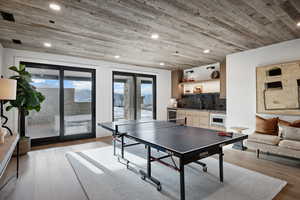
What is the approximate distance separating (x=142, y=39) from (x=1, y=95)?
8.80 feet

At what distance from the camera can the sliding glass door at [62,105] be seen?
15.1ft

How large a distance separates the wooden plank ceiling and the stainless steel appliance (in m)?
2.12

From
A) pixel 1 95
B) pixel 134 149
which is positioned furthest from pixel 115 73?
pixel 1 95

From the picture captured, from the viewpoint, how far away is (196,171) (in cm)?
279

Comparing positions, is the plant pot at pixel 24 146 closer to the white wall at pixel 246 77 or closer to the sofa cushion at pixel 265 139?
the sofa cushion at pixel 265 139

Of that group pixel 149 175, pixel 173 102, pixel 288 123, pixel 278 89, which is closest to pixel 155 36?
pixel 149 175

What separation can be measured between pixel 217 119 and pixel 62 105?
199 inches

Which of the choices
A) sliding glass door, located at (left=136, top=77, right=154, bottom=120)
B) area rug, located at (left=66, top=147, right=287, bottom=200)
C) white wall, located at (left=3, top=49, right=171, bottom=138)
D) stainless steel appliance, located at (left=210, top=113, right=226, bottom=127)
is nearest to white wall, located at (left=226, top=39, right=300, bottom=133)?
stainless steel appliance, located at (left=210, top=113, right=226, bottom=127)

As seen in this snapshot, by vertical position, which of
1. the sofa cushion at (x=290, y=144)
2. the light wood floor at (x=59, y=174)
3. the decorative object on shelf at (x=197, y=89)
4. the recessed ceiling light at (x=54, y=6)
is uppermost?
the recessed ceiling light at (x=54, y=6)

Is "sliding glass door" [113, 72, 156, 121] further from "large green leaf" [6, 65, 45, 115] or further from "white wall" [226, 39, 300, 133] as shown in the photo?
"white wall" [226, 39, 300, 133]

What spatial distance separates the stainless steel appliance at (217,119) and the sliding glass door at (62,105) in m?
4.09

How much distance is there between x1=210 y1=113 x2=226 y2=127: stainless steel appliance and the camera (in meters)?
5.16

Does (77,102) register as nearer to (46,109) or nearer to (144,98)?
(46,109)

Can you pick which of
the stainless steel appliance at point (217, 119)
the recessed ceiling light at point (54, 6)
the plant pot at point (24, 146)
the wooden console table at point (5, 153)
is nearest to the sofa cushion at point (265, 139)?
the stainless steel appliance at point (217, 119)
